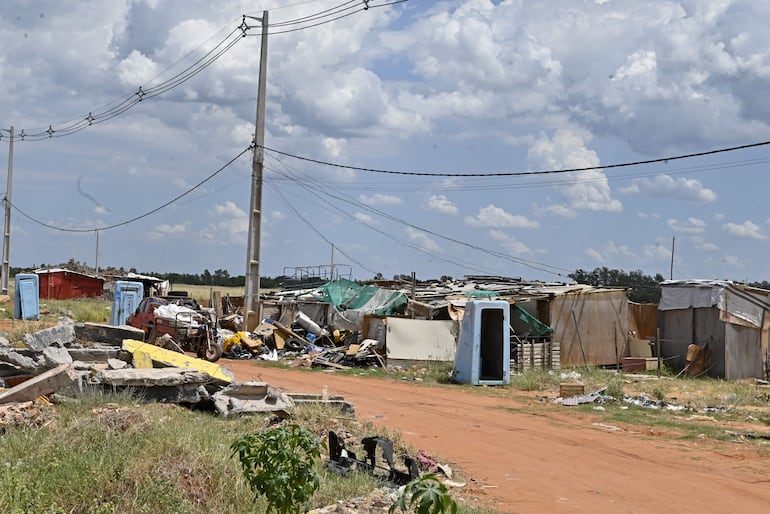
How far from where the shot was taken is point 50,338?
56.9 feet

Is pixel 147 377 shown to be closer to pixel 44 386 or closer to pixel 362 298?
pixel 44 386

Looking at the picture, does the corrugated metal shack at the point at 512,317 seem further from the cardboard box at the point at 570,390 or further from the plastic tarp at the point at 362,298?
the cardboard box at the point at 570,390

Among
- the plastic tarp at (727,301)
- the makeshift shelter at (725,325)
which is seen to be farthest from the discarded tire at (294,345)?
the plastic tarp at (727,301)

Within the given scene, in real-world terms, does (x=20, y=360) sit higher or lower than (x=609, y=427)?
higher

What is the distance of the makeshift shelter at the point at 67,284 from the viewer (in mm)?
64750

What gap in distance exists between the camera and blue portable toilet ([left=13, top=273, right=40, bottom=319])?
35375mm

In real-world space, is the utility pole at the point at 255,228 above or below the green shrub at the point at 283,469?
above

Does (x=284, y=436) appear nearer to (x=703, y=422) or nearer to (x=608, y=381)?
(x=703, y=422)

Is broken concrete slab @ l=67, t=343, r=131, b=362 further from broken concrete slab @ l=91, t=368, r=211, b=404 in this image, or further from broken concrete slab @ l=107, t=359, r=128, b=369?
broken concrete slab @ l=91, t=368, r=211, b=404

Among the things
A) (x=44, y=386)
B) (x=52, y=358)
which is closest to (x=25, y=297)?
(x=52, y=358)

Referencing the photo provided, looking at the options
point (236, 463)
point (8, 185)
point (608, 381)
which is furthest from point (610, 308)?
point (8, 185)

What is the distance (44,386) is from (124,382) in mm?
1289

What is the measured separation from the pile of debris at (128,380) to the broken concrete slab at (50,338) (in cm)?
87

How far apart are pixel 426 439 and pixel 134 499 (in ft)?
21.9
